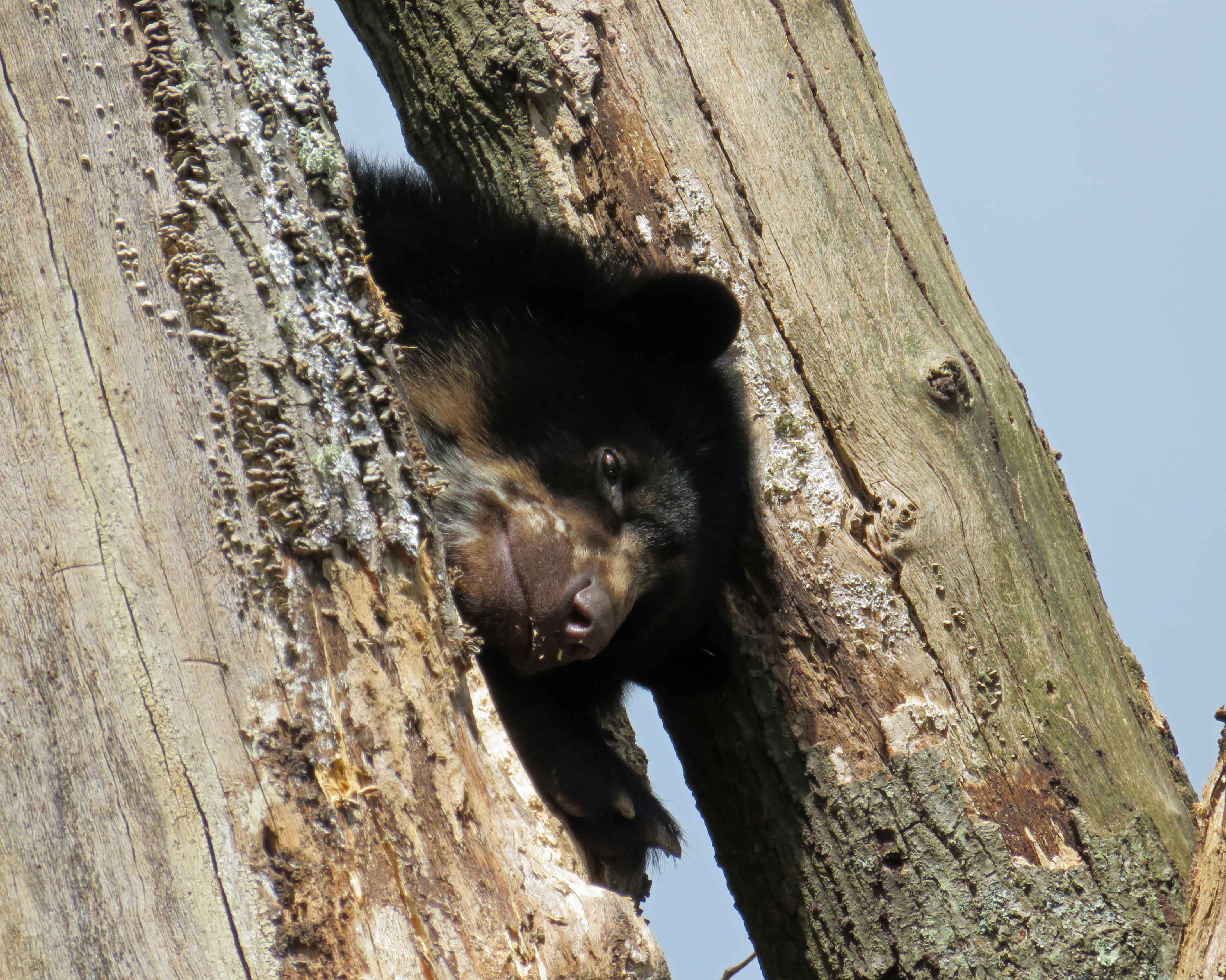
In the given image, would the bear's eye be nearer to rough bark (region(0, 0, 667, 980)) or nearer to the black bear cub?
the black bear cub

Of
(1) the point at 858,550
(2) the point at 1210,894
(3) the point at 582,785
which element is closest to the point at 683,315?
(1) the point at 858,550

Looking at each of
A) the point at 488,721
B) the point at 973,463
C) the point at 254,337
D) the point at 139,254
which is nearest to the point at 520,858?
the point at 488,721

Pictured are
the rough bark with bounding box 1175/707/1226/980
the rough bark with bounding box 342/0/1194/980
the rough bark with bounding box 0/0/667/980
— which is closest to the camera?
the rough bark with bounding box 0/0/667/980

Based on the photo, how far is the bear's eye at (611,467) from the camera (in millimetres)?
2879

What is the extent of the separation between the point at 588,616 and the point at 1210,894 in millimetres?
1355

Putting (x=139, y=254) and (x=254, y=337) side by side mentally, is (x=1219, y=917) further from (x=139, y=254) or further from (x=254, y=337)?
(x=139, y=254)

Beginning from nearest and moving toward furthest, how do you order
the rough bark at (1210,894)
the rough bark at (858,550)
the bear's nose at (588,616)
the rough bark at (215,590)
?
the rough bark at (215,590) < the rough bark at (1210,894) < the bear's nose at (588,616) < the rough bark at (858,550)

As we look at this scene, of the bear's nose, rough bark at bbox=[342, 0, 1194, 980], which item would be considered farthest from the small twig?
the bear's nose

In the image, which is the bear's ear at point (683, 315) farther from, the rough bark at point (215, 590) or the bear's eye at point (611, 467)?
the rough bark at point (215, 590)

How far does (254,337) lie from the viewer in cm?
172

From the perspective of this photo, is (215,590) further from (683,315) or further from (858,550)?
(858,550)

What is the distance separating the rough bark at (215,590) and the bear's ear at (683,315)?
1.24 metres

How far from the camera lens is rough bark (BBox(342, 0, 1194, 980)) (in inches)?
111

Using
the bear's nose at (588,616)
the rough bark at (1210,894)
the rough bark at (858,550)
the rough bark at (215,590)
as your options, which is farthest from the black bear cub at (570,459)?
the rough bark at (1210,894)
